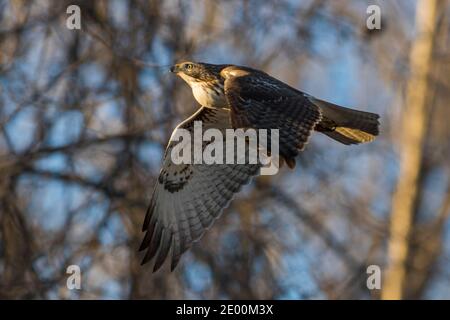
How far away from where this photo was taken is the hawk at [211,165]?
760 centimetres

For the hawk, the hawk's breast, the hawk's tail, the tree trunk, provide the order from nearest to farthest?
the hawk
the hawk's tail
the hawk's breast
the tree trunk

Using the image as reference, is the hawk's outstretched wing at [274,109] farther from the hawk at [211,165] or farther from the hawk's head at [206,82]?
the hawk's head at [206,82]

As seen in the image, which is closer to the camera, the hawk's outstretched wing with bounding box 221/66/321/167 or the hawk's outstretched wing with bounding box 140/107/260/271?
the hawk's outstretched wing with bounding box 221/66/321/167

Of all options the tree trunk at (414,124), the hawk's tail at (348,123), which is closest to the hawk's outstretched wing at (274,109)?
the hawk's tail at (348,123)

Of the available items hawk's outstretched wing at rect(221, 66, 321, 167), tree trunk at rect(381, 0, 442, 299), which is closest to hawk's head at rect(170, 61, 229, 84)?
hawk's outstretched wing at rect(221, 66, 321, 167)

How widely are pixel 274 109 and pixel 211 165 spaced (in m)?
1.32

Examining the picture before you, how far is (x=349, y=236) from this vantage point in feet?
41.9

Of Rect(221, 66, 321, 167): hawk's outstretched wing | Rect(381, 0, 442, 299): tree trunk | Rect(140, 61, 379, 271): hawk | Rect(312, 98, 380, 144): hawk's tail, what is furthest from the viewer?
Rect(381, 0, 442, 299): tree trunk

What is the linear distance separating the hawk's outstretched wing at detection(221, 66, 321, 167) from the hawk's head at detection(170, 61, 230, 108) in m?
0.35

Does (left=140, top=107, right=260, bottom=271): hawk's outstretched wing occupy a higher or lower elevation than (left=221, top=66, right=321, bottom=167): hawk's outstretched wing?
lower

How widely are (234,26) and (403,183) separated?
3331 mm

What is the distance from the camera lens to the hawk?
299 inches

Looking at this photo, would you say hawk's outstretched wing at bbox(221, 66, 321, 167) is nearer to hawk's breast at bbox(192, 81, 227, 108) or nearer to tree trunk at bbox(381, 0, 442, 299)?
hawk's breast at bbox(192, 81, 227, 108)

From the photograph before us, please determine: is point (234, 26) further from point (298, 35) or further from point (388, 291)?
point (388, 291)
